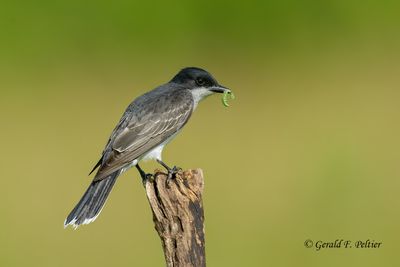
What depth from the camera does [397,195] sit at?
9.08 meters

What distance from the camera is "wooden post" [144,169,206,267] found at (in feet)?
17.3

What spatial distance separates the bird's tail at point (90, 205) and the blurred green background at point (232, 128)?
1.64 m

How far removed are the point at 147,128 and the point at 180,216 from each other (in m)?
1.87

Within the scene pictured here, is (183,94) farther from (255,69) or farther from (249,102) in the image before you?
(255,69)

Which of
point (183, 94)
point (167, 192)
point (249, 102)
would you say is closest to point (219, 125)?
point (249, 102)

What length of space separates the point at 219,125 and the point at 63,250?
2.82m

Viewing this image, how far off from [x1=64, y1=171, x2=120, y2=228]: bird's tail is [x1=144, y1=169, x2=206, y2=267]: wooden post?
2.93 feet

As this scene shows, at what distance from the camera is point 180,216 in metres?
5.46

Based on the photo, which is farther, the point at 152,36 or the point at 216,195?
the point at 152,36
